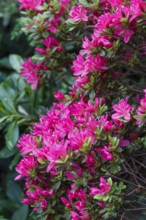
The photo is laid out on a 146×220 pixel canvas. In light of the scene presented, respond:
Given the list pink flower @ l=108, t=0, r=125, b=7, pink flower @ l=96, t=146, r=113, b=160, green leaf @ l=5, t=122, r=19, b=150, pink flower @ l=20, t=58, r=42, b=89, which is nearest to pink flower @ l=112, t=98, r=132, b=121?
pink flower @ l=96, t=146, r=113, b=160

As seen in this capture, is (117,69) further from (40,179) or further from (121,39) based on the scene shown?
(40,179)

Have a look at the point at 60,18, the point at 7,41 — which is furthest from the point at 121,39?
the point at 7,41

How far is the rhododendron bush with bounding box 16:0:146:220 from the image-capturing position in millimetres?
1842

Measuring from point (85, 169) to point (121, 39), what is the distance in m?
0.61

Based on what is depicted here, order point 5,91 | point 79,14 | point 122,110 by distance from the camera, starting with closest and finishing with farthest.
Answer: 1. point 122,110
2. point 79,14
3. point 5,91

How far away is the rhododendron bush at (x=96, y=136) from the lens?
1.84m

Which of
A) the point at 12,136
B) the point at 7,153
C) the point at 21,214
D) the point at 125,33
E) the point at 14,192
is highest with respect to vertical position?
the point at 125,33

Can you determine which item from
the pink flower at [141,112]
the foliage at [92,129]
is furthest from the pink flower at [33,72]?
the pink flower at [141,112]

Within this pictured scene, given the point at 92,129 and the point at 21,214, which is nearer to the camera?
the point at 92,129

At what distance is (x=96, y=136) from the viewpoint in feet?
6.10

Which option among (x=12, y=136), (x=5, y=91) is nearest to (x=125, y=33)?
(x=12, y=136)

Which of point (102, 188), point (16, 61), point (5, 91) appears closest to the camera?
point (102, 188)

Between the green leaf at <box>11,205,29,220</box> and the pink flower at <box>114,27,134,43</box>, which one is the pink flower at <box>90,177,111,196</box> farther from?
the green leaf at <box>11,205,29,220</box>

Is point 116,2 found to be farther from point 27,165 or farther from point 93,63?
point 27,165
